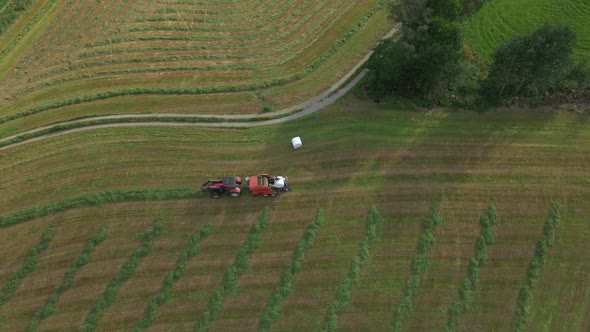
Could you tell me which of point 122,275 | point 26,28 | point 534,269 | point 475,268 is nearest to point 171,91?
point 122,275

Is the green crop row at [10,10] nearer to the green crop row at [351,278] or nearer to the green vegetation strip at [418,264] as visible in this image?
the green crop row at [351,278]

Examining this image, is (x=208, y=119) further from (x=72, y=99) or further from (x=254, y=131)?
(x=72, y=99)

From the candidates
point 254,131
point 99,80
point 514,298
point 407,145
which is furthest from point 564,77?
point 99,80

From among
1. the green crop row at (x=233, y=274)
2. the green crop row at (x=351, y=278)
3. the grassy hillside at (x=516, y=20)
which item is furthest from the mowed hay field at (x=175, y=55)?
the green crop row at (x=351, y=278)

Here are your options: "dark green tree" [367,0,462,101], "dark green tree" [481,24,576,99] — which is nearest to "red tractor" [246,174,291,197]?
"dark green tree" [367,0,462,101]

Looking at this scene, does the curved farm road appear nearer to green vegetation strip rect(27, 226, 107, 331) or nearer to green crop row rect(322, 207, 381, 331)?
green vegetation strip rect(27, 226, 107, 331)

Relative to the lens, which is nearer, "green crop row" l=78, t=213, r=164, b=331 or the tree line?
"green crop row" l=78, t=213, r=164, b=331

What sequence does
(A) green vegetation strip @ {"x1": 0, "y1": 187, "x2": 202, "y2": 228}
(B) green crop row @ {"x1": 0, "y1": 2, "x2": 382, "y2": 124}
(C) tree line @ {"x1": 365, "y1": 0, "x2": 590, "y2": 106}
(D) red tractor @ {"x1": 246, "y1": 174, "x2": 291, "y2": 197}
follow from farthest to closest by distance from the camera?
(B) green crop row @ {"x1": 0, "y1": 2, "x2": 382, "y2": 124} < (C) tree line @ {"x1": 365, "y1": 0, "x2": 590, "y2": 106} < (A) green vegetation strip @ {"x1": 0, "y1": 187, "x2": 202, "y2": 228} < (D) red tractor @ {"x1": 246, "y1": 174, "x2": 291, "y2": 197}

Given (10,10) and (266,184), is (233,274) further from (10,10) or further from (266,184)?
(10,10)
